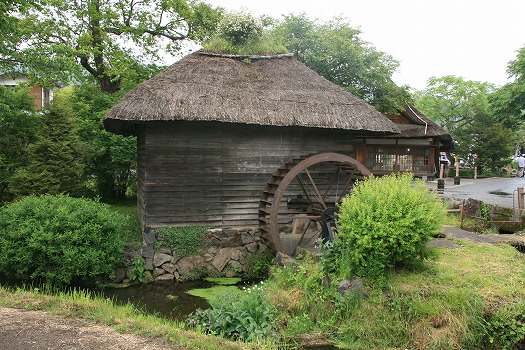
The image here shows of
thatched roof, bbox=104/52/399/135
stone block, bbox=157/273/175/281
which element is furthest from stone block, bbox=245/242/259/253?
thatched roof, bbox=104/52/399/135

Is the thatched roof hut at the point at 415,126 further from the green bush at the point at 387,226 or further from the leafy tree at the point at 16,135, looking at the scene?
the leafy tree at the point at 16,135

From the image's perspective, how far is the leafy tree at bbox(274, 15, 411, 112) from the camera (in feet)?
48.2

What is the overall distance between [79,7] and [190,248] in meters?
11.7

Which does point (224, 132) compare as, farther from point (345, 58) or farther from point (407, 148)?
point (407, 148)

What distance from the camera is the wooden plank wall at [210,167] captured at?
364 inches

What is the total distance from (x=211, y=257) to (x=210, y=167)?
2.10 metres

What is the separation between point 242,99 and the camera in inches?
369

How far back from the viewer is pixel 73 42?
1555 centimetres

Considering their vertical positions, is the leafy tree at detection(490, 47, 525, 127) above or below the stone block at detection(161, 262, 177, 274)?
above

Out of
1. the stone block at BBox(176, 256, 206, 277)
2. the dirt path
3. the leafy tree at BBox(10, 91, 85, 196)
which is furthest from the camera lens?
the leafy tree at BBox(10, 91, 85, 196)

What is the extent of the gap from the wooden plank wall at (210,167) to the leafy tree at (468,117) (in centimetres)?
1588

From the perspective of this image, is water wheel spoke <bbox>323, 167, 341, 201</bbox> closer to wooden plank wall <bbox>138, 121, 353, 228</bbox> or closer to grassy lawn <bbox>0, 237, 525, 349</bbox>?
wooden plank wall <bbox>138, 121, 353, 228</bbox>

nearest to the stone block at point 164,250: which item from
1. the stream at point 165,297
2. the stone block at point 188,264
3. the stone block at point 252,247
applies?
the stone block at point 188,264

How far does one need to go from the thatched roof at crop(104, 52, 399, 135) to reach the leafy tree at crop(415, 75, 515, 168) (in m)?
14.6
